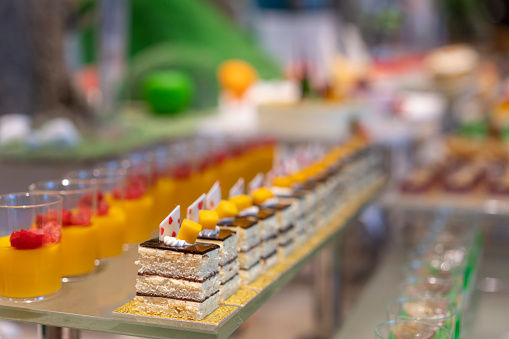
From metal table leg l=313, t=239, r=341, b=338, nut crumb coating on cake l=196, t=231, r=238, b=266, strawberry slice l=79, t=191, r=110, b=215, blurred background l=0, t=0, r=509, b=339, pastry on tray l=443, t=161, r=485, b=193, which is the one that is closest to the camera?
nut crumb coating on cake l=196, t=231, r=238, b=266

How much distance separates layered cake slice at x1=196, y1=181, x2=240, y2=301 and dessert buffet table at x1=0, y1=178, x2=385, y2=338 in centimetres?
3

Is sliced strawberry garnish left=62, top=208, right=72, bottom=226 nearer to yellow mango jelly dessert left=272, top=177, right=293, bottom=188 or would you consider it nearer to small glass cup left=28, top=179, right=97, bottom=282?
small glass cup left=28, top=179, right=97, bottom=282

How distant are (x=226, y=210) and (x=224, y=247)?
0.15m

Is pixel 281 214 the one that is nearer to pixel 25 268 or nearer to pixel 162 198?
pixel 162 198

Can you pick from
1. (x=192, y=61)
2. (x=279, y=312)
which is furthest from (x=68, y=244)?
(x=192, y=61)

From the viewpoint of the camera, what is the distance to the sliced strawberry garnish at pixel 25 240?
1.29 m

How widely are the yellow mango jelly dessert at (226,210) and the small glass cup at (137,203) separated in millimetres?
315

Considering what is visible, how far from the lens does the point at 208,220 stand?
1325mm

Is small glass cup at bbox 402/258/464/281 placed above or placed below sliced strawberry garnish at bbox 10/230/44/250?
below

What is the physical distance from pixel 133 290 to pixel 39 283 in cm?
18

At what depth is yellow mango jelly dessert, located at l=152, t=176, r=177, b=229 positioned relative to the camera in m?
1.80

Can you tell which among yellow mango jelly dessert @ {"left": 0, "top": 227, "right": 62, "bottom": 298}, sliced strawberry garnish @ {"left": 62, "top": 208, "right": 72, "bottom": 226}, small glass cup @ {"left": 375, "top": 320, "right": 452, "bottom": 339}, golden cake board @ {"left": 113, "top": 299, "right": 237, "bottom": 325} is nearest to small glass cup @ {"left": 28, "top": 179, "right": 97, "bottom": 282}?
sliced strawberry garnish @ {"left": 62, "top": 208, "right": 72, "bottom": 226}

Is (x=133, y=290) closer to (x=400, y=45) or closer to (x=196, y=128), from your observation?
(x=196, y=128)

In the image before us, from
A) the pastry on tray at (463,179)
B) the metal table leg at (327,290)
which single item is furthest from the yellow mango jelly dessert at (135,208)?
the pastry on tray at (463,179)
